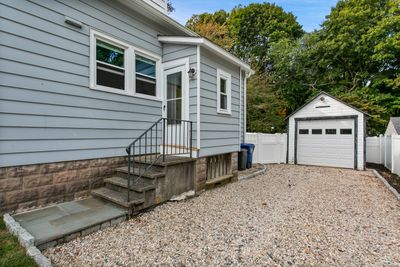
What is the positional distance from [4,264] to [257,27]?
76.0 feet

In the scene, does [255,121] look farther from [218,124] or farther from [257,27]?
[257,27]

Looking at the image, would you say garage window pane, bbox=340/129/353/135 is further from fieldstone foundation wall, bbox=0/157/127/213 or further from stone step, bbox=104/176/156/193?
fieldstone foundation wall, bbox=0/157/127/213

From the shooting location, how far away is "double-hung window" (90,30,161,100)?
432 cm

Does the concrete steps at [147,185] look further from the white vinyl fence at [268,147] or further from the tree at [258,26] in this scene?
the tree at [258,26]

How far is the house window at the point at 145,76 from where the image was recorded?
510cm

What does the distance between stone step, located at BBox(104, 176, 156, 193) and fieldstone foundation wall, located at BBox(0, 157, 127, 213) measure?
1.05 feet

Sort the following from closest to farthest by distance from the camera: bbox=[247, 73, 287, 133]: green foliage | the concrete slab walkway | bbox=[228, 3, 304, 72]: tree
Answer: the concrete slab walkway → bbox=[247, 73, 287, 133]: green foliage → bbox=[228, 3, 304, 72]: tree

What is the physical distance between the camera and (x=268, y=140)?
33.8 ft

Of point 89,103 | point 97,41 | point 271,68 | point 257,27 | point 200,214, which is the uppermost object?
point 257,27

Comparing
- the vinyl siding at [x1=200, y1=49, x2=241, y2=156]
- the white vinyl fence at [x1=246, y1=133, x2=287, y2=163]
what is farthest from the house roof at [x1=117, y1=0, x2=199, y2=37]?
the white vinyl fence at [x1=246, y1=133, x2=287, y2=163]

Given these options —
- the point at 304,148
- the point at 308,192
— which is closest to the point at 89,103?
the point at 308,192

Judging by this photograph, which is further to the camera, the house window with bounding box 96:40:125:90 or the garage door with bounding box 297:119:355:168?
the garage door with bounding box 297:119:355:168

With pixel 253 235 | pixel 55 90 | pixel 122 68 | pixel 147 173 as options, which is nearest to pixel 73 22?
pixel 122 68

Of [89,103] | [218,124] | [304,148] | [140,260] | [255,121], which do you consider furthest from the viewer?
[255,121]
